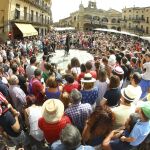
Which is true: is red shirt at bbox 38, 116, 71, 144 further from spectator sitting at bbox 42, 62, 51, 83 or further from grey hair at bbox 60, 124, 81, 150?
spectator sitting at bbox 42, 62, 51, 83

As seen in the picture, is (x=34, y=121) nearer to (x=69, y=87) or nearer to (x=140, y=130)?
(x=69, y=87)

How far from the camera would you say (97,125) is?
4773mm

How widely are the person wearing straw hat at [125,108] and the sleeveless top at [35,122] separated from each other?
143cm

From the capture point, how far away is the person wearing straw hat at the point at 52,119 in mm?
5105

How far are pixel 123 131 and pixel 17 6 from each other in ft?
103

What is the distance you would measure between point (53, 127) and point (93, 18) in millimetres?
102093

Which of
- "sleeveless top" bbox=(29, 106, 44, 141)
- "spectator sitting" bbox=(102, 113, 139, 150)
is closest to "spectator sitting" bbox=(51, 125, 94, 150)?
"spectator sitting" bbox=(102, 113, 139, 150)

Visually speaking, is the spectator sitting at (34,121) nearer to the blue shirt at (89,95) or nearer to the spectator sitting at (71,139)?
the blue shirt at (89,95)

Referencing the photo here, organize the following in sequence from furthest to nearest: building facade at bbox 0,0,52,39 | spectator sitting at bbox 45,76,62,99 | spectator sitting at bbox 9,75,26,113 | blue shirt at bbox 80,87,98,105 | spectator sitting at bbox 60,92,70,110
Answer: building facade at bbox 0,0,52,39
spectator sitting at bbox 9,75,26,113
spectator sitting at bbox 45,76,62,99
blue shirt at bbox 80,87,98,105
spectator sitting at bbox 60,92,70,110

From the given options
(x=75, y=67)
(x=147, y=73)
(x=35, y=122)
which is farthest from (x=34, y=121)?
(x=147, y=73)

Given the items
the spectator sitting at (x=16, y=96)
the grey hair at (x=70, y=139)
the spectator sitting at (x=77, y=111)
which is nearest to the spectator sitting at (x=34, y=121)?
the spectator sitting at (x=77, y=111)

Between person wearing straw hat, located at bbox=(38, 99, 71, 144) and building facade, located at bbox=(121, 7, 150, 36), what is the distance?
303ft

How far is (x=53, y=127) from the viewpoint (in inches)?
207

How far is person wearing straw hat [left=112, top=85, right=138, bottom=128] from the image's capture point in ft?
17.8
